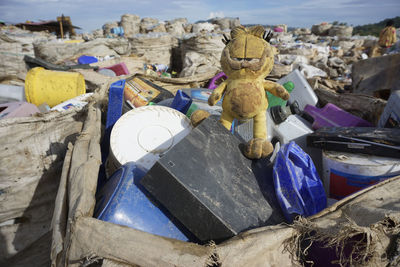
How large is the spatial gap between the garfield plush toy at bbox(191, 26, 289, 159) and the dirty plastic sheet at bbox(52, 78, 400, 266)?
46 cm

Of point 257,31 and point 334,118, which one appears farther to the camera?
point 334,118

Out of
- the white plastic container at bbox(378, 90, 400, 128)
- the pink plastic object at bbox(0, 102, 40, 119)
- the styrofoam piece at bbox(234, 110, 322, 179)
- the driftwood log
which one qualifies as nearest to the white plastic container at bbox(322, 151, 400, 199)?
the styrofoam piece at bbox(234, 110, 322, 179)

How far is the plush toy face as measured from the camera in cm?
125

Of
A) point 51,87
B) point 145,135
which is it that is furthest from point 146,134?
point 51,87

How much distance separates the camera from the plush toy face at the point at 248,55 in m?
1.25

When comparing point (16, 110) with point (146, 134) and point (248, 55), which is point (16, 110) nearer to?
point (146, 134)

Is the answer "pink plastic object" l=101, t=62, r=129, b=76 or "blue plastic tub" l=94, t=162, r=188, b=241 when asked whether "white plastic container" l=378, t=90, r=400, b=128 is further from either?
"pink plastic object" l=101, t=62, r=129, b=76

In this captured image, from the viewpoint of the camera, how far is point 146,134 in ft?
4.61

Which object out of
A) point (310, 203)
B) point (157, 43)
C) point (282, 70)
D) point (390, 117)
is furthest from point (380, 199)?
point (157, 43)

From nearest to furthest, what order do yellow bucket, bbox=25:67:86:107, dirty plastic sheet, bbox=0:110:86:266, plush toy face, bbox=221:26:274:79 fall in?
plush toy face, bbox=221:26:274:79, dirty plastic sheet, bbox=0:110:86:266, yellow bucket, bbox=25:67:86:107

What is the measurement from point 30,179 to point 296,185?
169 cm

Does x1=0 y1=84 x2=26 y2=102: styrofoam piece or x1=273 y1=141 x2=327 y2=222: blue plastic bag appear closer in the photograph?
x1=273 y1=141 x2=327 y2=222: blue plastic bag

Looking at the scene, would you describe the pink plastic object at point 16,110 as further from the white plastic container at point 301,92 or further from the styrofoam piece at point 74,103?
the white plastic container at point 301,92

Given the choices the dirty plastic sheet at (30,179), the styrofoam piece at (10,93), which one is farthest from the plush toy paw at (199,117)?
the styrofoam piece at (10,93)
